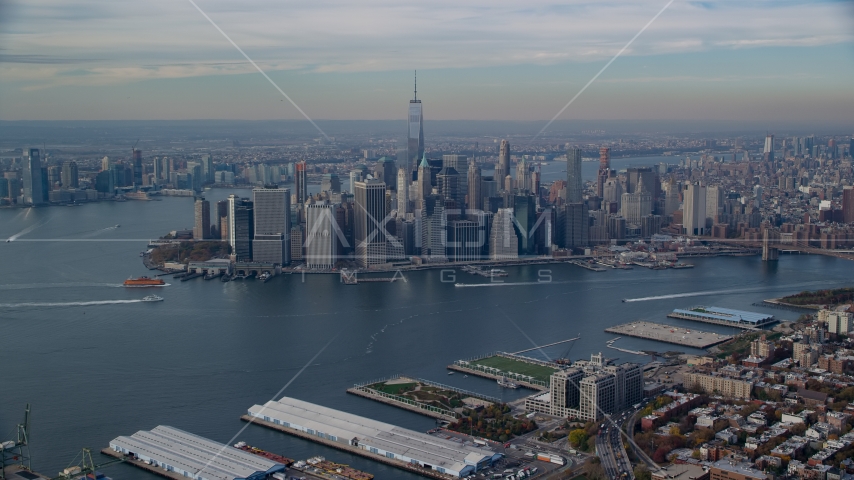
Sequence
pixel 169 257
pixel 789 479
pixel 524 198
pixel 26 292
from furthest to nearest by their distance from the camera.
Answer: pixel 524 198 → pixel 169 257 → pixel 26 292 → pixel 789 479

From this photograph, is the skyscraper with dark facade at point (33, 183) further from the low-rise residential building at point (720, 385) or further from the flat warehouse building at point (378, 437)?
the low-rise residential building at point (720, 385)

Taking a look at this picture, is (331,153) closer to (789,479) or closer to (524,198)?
(524,198)

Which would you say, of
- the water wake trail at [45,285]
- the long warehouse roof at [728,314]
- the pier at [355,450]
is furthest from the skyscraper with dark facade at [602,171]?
the pier at [355,450]

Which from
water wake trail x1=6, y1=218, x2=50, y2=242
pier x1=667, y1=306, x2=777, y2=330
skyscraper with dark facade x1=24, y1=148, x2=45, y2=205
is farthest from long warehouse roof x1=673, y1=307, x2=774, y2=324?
skyscraper with dark facade x1=24, y1=148, x2=45, y2=205

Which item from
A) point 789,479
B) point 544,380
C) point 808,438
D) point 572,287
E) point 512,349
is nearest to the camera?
point 789,479

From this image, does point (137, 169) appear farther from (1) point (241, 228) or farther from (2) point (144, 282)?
(2) point (144, 282)

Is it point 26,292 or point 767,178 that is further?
point 767,178

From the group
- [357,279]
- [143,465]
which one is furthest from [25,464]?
[357,279]

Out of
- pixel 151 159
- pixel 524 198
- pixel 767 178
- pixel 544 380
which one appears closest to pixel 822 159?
pixel 767 178
